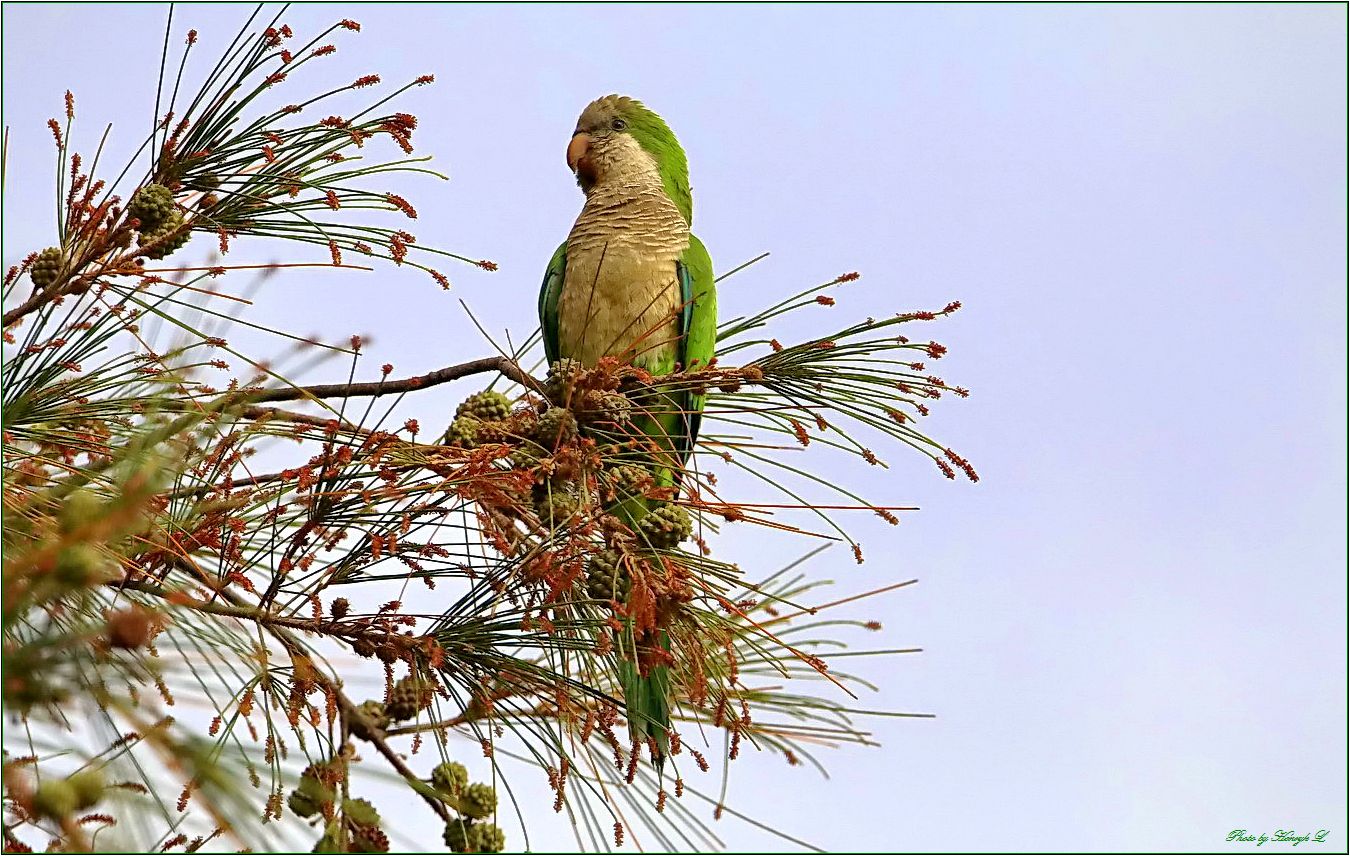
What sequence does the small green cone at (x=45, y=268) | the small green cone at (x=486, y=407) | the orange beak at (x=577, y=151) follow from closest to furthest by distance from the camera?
the small green cone at (x=45, y=268), the small green cone at (x=486, y=407), the orange beak at (x=577, y=151)

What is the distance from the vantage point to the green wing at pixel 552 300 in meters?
3.11

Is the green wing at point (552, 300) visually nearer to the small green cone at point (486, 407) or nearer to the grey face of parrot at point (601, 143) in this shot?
the grey face of parrot at point (601, 143)

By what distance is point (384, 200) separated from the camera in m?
2.06

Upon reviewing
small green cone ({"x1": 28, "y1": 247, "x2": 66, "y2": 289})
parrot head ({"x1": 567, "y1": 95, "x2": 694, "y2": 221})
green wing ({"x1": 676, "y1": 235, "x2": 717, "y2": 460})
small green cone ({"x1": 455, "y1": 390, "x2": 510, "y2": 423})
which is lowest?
small green cone ({"x1": 455, "y1": 390, "x2": 510, "y2": 423})

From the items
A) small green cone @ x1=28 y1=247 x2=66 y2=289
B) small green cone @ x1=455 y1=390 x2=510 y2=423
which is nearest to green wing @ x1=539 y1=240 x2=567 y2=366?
small green cone @ x1=455 y1=390 x2=510 y2=423

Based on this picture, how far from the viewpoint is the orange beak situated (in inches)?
134

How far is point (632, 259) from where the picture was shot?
3.03 m

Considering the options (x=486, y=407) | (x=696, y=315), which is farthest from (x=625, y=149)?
(x=486, y=407)

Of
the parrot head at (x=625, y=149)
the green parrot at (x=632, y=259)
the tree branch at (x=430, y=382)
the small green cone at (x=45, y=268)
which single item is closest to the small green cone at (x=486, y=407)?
the tree branch at (x=430, y=382)

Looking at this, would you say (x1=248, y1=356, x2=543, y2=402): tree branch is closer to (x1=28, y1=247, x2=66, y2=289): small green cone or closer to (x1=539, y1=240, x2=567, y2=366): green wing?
(x1=28, y1=247, x2=66, y2=289): small green cone

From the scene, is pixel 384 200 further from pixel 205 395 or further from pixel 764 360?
pixel 764 360

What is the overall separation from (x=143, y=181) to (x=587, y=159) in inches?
61.1

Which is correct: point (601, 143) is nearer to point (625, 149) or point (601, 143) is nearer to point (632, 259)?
point (625, 149)

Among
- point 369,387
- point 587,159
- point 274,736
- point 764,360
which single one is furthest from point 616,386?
point 587,159
